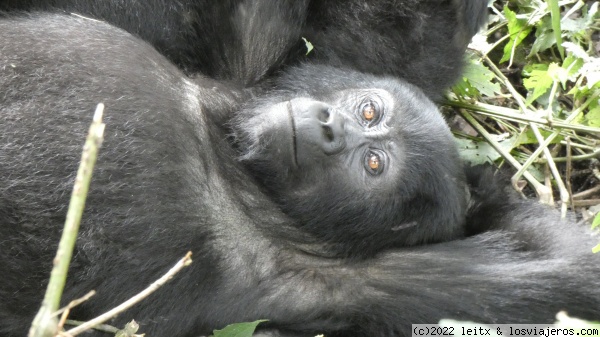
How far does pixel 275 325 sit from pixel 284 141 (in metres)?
0.63

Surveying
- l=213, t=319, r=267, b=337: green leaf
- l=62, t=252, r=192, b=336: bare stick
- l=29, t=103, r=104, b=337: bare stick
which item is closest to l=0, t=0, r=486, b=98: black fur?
l=213, t=319, r=267, b=337: green leaf

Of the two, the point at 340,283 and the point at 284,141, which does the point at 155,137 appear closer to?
the point at 284,141

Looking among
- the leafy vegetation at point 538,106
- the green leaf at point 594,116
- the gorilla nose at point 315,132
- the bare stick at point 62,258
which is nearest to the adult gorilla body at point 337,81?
the gorilla nose at point 315,132

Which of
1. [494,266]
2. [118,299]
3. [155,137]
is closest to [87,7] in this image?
[155,137]

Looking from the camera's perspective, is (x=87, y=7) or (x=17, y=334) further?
(x=87, y=7)

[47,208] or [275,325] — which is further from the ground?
[47,208]

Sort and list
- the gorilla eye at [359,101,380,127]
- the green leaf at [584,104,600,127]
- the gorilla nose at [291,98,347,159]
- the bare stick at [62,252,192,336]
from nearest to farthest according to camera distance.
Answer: the bare stick at [62,252,192,336]
the gorilla nose at [291,98,347,159]
the gorilla eye at [359,101,380,127]
the green leaf at [584,104,600,127]

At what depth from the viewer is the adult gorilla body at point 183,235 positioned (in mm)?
2461

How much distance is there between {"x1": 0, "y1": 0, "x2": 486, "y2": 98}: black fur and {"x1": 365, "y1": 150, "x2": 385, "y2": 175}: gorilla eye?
477 millimetres

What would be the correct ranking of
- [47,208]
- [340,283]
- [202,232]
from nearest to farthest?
[47,208], [202,232], [340,283]

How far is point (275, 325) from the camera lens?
2.74 metres

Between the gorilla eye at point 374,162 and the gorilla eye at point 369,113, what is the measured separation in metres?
0.12

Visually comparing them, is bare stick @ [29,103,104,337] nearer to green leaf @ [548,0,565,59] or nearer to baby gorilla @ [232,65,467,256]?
baby gorilla @ [232,65,467,256]

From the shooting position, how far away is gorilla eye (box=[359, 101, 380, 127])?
9.49 ft
